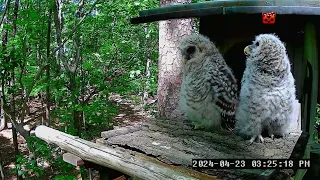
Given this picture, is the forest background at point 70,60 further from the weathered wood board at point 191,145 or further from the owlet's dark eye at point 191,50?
the owlet's dark eye at point 191,50

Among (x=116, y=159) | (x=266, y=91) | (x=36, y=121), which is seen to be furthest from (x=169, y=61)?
(x=36, y=121)

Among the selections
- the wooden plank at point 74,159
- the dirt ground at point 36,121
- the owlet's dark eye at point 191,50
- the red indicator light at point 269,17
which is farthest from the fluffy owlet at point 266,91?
the dirt ground at point 36,121

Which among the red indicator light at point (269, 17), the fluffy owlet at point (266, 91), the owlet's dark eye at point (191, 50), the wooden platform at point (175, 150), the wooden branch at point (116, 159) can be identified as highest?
the red indicator light at point (269, 17)

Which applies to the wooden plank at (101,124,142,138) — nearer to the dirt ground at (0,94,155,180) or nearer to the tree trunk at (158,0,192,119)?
the tree trunk at (158,0,192,119)

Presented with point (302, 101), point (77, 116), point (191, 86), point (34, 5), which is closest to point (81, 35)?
point (34, 5)

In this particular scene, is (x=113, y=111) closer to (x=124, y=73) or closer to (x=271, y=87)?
(x=124, y=73)

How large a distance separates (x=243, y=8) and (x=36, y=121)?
711 cm

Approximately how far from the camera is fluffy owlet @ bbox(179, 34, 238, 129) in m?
1.50

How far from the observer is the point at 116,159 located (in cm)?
162

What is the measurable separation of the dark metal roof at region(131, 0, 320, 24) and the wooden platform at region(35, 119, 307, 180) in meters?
0.57

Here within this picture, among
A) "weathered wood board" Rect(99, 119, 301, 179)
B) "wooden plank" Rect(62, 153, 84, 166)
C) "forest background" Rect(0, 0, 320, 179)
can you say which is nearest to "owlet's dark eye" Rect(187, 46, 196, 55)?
"weathered wood board" Rect(99, 119, 301, 179)

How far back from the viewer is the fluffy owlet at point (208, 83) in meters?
1.50

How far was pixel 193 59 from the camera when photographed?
61.1 inches

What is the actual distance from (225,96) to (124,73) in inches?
139
